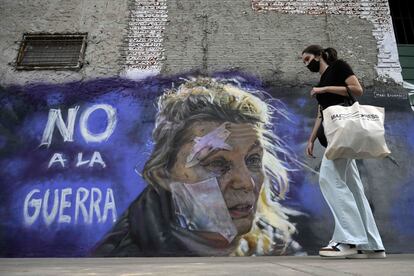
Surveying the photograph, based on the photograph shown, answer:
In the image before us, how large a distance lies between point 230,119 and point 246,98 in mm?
353

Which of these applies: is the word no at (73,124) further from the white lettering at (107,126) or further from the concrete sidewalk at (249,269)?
the concrete sidewalk at (249,269)

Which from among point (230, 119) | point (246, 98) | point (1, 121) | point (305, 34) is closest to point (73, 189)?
point (1, 121)

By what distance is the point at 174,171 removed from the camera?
414 centimetres

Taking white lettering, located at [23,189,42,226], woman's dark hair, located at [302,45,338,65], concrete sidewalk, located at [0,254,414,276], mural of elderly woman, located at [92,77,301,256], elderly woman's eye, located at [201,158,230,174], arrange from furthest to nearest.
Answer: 1. elderly woman's eye, located at [201,158,230,174]
2. white lettering, located at [23,189,42,226]
3. mural of elderly woman, located at [92,77,301,256]
4. woman's dark hair, located at [302,45,338,65]
5. concrete sidewalk, located at [0,254,414,276]

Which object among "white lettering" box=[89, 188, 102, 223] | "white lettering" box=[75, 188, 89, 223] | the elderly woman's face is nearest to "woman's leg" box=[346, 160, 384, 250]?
the elderly woman's face

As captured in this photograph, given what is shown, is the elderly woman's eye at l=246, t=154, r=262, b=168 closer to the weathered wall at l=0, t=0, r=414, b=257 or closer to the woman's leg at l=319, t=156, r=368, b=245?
the weathered wall at l=0, t=0, r=414, b=257

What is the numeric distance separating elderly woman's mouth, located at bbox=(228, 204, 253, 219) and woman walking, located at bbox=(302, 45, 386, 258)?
1198 millimetres

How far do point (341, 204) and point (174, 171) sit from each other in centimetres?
190

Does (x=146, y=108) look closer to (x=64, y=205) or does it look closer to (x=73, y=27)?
(x=64, y=205)

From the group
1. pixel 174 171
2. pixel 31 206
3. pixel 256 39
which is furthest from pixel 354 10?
pixel 31 206

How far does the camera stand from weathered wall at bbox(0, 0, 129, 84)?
4711 mm

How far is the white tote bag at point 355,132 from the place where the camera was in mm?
2633

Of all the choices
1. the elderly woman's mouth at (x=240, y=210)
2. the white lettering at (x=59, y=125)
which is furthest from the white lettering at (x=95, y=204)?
the elderly woman's mouth at (x=240, y=210)

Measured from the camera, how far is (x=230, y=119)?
4375 millimetres
